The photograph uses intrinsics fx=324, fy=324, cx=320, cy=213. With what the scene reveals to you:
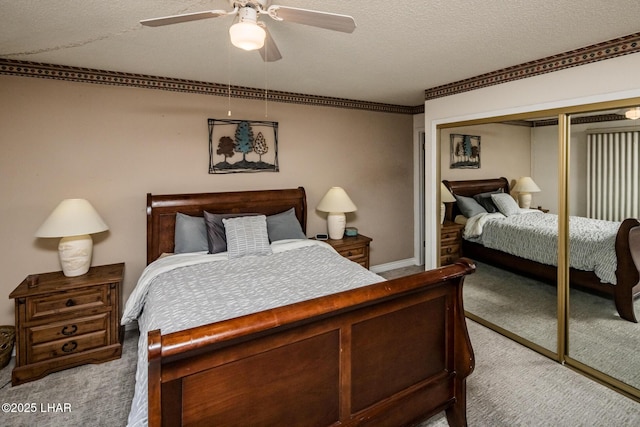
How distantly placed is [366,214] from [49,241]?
3474 mm

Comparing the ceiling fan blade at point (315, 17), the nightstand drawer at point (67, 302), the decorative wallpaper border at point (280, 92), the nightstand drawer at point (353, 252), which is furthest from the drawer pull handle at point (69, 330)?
the ceiling fan blade at point (315, 17)

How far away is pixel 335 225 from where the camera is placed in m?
3.85

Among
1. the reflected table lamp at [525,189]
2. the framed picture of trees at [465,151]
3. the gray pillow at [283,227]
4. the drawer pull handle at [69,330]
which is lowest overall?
the drawer pull handle at [69,330]

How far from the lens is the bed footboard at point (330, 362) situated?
3.82 feet

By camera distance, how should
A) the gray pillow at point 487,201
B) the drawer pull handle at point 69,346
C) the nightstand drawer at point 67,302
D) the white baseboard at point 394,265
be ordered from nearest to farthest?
the nightstand drawer at point 67,302 → the drawer pull handle at point 69,346 → the gray pillow at point 487,201 → the white baseboard at point 394,265

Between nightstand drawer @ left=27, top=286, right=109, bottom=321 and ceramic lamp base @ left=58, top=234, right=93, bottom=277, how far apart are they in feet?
0.73

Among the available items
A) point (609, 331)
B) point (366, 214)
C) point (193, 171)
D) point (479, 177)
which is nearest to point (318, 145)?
point (366, 214)

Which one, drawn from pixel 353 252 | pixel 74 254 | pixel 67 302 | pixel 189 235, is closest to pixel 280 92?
pixel 189 235

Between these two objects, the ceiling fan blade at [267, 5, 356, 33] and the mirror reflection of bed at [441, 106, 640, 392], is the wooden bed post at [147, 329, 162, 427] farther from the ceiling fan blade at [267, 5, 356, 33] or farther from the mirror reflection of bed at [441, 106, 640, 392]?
the mirror reflection of bed at [441, 106, 640, 392]

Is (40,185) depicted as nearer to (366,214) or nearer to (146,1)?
(146,1)

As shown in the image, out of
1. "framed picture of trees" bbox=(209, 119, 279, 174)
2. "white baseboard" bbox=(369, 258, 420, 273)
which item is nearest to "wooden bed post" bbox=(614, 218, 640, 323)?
"white baseboard" bbox=(369, 258, 420, 273)

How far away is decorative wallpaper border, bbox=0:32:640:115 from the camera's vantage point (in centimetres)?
233

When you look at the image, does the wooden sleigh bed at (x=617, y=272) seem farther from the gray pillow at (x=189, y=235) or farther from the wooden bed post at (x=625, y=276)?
the gray pillow at (x=189, y=235)

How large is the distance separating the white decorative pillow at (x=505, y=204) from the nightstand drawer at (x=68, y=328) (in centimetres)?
361
